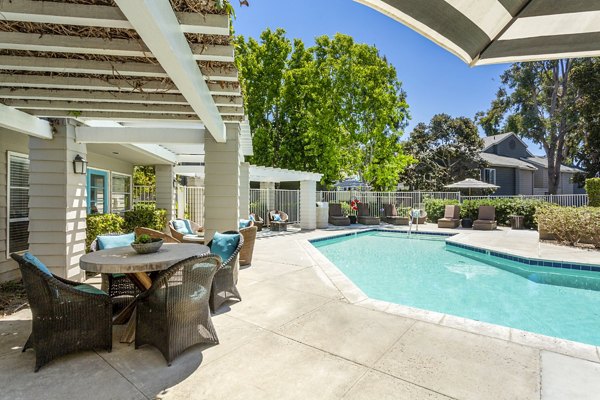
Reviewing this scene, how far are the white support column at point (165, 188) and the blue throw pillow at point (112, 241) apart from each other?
5668mm

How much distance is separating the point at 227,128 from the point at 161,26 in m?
3.50

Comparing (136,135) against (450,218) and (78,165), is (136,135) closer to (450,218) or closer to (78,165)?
(78,165)

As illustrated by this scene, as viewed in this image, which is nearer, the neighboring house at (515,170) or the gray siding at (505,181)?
the neighboring house at (515,170)

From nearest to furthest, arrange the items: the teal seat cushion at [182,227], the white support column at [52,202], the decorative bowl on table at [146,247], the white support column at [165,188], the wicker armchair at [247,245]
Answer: the decorative bowl on table at [146,247] → the white support column at [52,202] → the wicker armchair at [247,245] → the teal seat cushion at [182,227] → the white support column at [165,188]

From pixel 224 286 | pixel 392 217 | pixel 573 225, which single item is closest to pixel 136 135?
pixel 224 286

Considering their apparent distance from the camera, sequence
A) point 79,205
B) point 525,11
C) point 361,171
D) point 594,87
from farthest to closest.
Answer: point 361,171 < point 594,87 < point 79,205 < point 525,11

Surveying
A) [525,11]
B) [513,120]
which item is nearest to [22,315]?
[525,11]

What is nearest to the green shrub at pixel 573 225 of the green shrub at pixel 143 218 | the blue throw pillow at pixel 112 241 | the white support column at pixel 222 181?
the white support column at pixel 222 181

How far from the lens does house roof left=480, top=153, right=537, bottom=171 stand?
2211 centimetres

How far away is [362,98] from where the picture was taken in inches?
671

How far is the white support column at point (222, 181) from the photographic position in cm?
520

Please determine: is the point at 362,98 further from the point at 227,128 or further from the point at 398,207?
the point at 227,128

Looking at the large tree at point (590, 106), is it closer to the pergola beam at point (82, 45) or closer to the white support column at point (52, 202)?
the pergola beam at point (82, 45)

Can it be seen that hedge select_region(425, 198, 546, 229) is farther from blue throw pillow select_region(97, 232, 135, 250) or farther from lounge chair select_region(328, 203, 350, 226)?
blue throw pillow select_region(97, 232, 135, 250)
